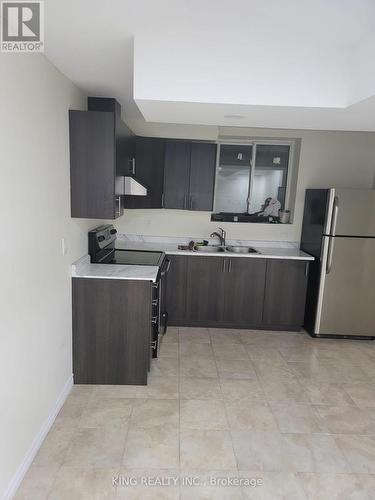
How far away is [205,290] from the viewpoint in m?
4.06

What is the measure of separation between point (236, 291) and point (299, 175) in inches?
67.0

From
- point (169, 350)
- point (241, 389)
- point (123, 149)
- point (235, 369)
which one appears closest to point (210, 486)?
point (241, 389)

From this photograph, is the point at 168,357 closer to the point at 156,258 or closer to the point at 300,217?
the point at 156,258

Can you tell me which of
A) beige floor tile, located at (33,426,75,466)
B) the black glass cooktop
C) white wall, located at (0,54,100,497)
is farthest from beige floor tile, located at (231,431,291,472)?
the black glass cooktop

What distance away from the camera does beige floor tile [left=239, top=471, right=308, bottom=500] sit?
1.87 metres

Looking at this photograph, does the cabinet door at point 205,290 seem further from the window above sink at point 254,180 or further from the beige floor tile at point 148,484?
the beige floor tile at point 148,484

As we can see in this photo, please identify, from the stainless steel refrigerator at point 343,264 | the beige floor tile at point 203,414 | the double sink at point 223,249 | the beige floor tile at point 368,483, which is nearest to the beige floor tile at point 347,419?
the beige floor tile at point 368,483

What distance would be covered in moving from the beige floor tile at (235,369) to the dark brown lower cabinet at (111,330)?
30.1 inches

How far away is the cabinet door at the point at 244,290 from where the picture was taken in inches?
157

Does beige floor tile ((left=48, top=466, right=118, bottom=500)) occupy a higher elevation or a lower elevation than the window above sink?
lower

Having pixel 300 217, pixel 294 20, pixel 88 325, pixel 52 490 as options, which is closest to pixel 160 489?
pixel 52 490

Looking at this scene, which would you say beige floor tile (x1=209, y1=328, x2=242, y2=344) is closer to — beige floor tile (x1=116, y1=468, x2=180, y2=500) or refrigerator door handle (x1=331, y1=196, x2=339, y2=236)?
refrigerator door handle (x1=331, y1=196, x2=339, y2=236)

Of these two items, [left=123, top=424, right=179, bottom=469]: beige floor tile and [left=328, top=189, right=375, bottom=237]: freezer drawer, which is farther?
[left=328, top=189, right=375, bottom=237]: freezer drawer

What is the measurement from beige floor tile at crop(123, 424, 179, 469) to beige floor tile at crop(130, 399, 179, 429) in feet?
0.14
